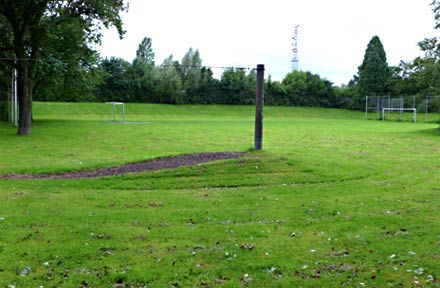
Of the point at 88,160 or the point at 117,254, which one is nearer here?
the point at 117,254

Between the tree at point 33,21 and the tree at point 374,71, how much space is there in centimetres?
5824

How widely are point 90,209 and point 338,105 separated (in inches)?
3231

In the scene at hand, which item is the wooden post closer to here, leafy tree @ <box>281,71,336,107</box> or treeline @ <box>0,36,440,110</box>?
treeline @ <box>0,36,440,110</box>

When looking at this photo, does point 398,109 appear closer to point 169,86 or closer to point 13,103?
point 169,86

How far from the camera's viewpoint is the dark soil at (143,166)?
13.2m

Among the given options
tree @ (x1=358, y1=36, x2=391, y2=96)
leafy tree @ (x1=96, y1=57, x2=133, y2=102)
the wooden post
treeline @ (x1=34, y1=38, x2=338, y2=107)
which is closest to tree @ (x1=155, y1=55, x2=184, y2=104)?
treeline @ (x1=34, y1=38, x2=338, y2=107)

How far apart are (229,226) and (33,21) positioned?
25.5m

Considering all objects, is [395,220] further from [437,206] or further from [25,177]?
[25,177]

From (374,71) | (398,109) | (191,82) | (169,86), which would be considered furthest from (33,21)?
(374,71)

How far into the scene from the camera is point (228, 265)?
18.9 feet

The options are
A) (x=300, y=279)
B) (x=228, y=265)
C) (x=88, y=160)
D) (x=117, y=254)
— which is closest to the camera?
(x=300, y=279)

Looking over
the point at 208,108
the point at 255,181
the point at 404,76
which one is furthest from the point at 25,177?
the point at 404,76

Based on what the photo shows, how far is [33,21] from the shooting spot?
2867 centimetres

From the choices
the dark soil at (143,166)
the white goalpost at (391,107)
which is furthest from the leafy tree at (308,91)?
the dark soil at (143,166)
